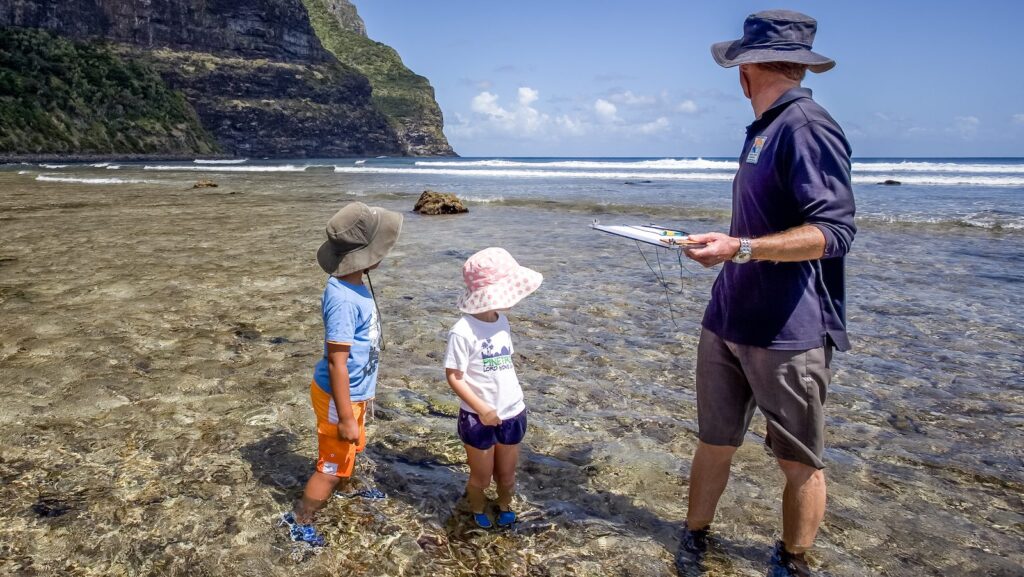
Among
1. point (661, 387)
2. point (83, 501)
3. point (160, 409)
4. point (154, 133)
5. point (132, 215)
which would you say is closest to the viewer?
point (83, 501)

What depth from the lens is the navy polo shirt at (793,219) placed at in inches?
93.9

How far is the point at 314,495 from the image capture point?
10.4ft

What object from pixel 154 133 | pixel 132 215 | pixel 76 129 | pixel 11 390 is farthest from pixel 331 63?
pixel 11 390

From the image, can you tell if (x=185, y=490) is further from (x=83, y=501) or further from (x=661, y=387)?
(x=661, y=387)

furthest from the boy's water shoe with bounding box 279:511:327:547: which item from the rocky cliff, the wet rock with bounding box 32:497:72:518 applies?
the rocky cliff

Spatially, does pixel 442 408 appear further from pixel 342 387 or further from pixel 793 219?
pixel 793 219

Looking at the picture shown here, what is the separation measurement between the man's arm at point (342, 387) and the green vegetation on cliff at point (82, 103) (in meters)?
71.5

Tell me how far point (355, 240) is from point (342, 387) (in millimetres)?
721

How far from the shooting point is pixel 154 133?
8244 centimetres

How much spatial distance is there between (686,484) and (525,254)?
7.73 metres

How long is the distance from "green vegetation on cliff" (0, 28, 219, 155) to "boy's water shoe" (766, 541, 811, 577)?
73008 mm

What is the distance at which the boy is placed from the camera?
3.07 m

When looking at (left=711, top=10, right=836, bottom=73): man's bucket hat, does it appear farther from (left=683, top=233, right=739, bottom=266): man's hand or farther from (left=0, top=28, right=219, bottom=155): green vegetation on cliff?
(left=0, top=28, right=219, bottom=155): green vegetation on cliff

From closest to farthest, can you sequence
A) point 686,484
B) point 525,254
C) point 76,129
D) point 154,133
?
point 686,484 → point 525,254 → point 76,129 → point 154,133
